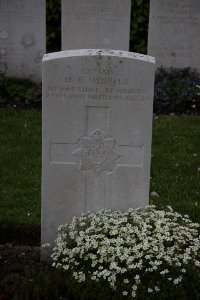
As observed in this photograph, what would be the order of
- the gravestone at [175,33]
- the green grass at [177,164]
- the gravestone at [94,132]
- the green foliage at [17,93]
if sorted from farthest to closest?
1. the gravestone at [175,33]
2. the green foliage at [17,93]
3. the green grass at [177,164]
4. the gravestone at [94,132]

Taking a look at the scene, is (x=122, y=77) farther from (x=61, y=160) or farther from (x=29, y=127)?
(x=29, y=127)

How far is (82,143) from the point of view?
13.9 feet

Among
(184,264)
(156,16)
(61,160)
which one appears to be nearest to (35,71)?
(156,16)

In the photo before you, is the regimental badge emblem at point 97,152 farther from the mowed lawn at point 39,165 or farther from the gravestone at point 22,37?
the gravestone at point 22,37

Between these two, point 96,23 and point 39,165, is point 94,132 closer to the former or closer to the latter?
point 39,165

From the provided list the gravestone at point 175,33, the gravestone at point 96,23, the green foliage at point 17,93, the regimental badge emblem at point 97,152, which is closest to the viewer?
the regimental badge emblem at point 97,152

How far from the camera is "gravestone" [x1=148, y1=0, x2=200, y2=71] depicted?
32.2ft

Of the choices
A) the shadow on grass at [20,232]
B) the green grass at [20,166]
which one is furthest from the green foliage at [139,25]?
the shadow on grass at [20,232]

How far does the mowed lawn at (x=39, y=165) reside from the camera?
17.7ft

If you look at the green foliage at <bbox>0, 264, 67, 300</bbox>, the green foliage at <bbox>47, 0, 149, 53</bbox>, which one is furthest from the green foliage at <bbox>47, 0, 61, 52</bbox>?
the green foliage at <bbox>0, 264, 67, 300</bbox>

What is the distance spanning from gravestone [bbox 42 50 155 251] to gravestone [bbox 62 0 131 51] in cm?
567

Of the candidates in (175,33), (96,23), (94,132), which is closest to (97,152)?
(94,132)

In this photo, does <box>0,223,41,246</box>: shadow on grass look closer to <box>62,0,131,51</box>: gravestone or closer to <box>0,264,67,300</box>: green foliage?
<box>0,264,67,300</box>: green foliage

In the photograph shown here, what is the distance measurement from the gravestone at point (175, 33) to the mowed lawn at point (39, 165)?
186 cm
